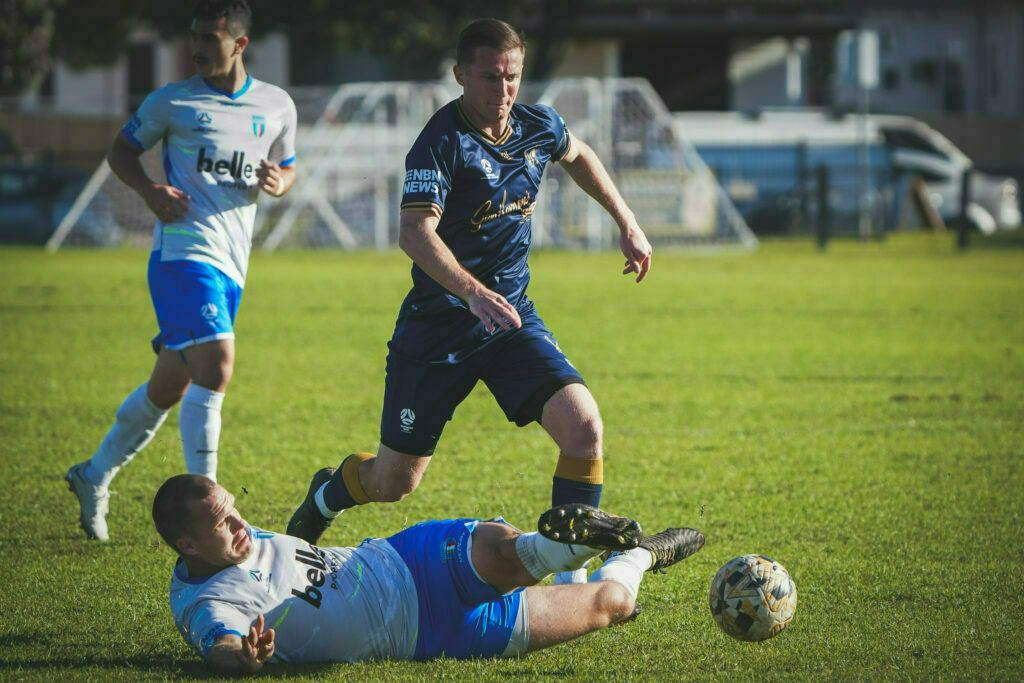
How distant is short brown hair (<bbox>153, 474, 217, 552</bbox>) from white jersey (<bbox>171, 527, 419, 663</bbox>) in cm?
20

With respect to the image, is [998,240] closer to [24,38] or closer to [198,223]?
[24,38]

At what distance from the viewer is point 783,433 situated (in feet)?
25.8

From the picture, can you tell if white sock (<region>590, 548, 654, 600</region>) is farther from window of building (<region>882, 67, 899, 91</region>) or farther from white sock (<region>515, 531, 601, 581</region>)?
window of building (<region>882, 67, 899, 91</region>)

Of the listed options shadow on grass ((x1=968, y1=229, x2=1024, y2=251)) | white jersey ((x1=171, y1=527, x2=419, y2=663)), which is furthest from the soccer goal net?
white jersey ((x1=171, y1=527, x2=419, y2=663))

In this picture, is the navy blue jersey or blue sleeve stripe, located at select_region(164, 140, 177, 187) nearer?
the navy blue jersey

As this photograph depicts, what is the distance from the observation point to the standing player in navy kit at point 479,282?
4.35 meters

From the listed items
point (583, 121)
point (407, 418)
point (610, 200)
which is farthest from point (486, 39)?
point (583, 121)

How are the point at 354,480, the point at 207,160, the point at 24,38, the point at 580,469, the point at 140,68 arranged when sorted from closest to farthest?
the point at 580,469 → the point at 354,480 → the point at 207,160 → the point at 24,38 → the point at 140,68

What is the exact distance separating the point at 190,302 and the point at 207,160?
2.34 feet

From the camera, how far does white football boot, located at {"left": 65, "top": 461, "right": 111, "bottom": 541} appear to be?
18.1 ft

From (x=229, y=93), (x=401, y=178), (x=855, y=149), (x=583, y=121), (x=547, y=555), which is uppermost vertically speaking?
(x=583, y=121)

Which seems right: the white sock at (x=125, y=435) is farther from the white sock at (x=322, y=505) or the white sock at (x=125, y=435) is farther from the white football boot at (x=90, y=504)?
the white sock at (x=322, y=505)

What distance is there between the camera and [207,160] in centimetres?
571

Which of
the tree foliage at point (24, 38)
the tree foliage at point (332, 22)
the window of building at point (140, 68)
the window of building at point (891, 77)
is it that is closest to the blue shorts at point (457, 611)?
the tree foliage at point (24, 38)
